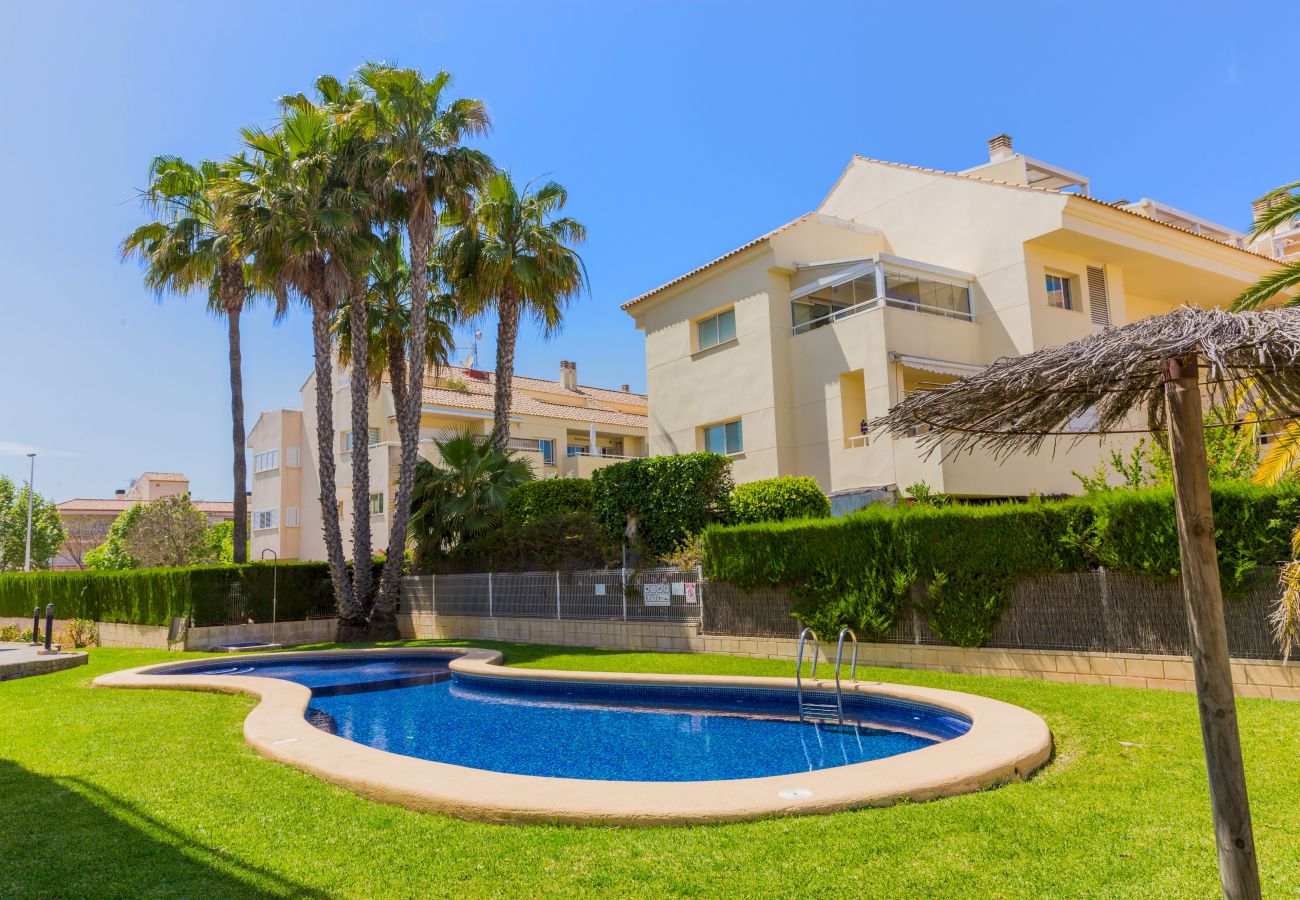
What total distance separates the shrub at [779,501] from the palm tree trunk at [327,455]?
10986mm

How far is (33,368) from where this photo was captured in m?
33.2

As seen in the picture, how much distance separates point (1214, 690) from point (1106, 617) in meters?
9.24

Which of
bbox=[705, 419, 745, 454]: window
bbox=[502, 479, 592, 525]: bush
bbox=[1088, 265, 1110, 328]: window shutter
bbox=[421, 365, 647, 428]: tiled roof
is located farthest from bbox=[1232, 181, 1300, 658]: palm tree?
bbox=[421, 365, 647, 428]: tiled roof

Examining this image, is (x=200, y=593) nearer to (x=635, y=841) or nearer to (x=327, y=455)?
(x=327, y=455)

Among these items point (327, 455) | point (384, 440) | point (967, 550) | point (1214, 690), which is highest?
point (384, 440)

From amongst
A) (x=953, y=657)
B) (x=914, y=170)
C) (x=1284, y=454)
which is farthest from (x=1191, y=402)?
(x=914, y=170)

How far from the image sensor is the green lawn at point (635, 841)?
Result: 454cm

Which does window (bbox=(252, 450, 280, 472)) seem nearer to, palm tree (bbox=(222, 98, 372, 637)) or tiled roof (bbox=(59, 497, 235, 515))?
palm tree (bbox=(222, 98, 372, 637))

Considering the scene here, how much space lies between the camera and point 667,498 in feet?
66.9

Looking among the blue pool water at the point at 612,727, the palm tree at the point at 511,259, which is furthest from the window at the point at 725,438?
the blue pool water at the point at 612,727

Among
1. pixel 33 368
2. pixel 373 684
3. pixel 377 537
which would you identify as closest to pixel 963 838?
pixel 373 684

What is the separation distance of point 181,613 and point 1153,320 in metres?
26.5

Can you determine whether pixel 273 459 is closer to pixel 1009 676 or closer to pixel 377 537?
pixel 377 537

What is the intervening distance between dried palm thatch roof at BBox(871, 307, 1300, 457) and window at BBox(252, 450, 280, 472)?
43274 mm
